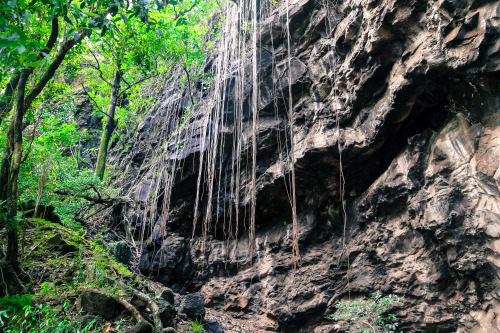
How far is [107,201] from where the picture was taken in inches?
260

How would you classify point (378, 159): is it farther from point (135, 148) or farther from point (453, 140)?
point (135, 148)

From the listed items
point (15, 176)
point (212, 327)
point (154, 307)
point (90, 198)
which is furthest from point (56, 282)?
point (90, 198)

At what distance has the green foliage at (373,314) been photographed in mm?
3381

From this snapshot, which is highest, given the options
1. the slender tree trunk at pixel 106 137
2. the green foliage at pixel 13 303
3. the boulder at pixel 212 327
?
the slender tree trunk at pixel 106 137

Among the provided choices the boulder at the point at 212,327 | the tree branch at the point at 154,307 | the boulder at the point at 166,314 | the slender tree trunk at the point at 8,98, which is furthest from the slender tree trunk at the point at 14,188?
the boulder at the point at 212,327

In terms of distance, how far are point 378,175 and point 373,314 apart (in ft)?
5.99

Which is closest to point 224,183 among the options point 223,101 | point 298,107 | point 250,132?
point 250,132

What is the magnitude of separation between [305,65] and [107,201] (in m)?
5.17

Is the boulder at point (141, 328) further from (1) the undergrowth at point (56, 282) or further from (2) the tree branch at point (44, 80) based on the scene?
(2) the tree branch at point (44, 80)

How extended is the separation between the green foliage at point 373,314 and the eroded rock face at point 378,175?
152 millimetres

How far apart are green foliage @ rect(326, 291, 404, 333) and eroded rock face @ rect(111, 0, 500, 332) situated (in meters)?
0.15

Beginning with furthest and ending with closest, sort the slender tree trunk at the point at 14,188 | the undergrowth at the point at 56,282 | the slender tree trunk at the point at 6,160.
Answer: the slender tree trunk at the point at 6,160
the slender tree trunk at the point at 14,188
the undergrowth at the point at 56,282

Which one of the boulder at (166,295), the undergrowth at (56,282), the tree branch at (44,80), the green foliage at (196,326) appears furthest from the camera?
the boulder at (166,295)

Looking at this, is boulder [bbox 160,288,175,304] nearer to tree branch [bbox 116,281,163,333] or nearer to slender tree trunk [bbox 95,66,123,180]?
tree branch [bbox 116,281,163,333]
